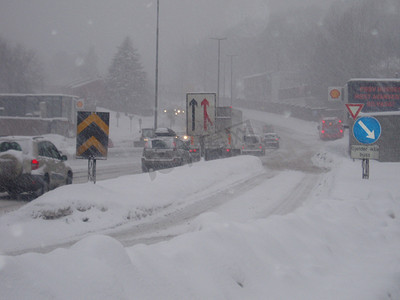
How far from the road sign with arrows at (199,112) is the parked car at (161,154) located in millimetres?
1314

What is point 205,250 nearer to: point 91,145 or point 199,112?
point 91,145

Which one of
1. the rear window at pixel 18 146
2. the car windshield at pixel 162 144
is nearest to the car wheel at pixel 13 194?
the rear window at pixel 18 146

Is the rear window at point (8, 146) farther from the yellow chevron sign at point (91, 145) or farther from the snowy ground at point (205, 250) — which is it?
the snowy ground at point (205, 250)

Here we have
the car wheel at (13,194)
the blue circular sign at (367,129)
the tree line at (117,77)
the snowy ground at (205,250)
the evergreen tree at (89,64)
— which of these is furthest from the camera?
the evergreen tree at (89,64)

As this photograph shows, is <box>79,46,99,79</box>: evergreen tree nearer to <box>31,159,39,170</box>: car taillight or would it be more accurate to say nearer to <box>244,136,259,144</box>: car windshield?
<box>244,136,259,144</box>: car windshield

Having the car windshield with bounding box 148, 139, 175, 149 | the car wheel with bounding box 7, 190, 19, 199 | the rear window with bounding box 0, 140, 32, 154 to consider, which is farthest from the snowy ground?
the car windshield with bounding box 148, 139, 175, 149

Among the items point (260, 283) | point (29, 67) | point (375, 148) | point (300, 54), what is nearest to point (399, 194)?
point (375, 148)

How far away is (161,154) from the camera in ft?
74.7

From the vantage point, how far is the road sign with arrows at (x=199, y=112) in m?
23.3

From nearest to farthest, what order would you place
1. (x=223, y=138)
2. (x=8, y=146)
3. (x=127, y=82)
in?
(x=8, y=146)
(x=223, y=138)
(x=127, y=82)

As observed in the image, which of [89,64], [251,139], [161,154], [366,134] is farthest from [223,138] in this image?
[89,64]

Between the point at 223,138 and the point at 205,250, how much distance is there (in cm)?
2759

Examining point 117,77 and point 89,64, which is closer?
point 117,77

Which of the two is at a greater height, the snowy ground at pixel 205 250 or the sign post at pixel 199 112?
the sign post at pixel 199 112
